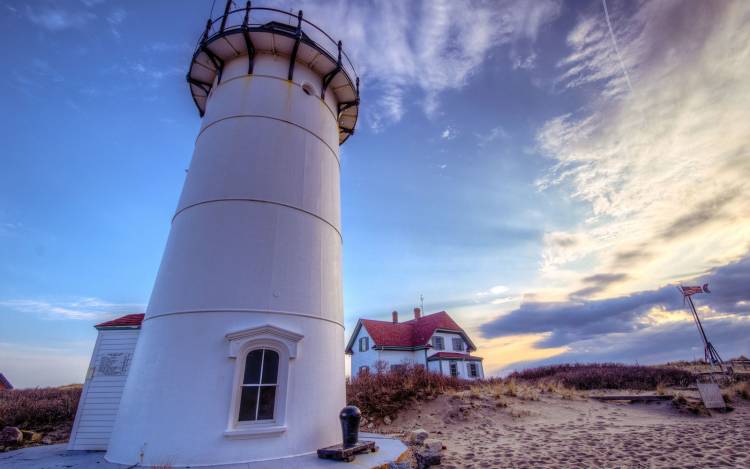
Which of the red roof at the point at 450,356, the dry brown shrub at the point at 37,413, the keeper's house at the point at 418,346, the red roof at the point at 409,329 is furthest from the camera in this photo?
the red roof at the point at 409,329

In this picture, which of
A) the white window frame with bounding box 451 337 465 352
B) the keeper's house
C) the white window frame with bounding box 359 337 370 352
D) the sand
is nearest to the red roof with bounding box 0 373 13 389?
the keeper's house

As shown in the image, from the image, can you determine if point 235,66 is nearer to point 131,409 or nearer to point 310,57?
point 310,57

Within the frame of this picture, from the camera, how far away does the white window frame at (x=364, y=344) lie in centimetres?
2774

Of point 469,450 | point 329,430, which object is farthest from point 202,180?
point 469,450

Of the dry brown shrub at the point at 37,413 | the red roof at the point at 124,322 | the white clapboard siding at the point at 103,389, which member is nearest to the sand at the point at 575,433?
the white clapboard siding at the point at 103,389

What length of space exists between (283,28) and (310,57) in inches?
46.7

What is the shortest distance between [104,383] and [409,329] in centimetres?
2461

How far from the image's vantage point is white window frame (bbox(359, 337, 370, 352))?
91.0ft

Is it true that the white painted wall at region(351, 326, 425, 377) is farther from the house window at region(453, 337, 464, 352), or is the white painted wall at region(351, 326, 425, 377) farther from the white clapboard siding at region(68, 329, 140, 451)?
the white clapboard siding at region(68, 329, 140, 451)

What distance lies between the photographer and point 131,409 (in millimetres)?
6125

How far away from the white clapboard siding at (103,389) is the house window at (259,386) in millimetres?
3965

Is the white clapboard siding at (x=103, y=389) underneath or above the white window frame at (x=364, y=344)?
underneath

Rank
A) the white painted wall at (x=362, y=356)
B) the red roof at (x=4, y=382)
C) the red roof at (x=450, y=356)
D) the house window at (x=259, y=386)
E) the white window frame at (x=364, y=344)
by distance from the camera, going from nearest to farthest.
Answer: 1. the house window at (x=259, y=386)
2. the red roof at (x=4, y=382)
3. the red roof at (x=450, y=356)
4. the white painted wall at (x=362, y=356)
5. the white window frame at (x=364, y=344)

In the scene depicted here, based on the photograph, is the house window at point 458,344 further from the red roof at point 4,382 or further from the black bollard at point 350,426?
the red roof at point 4,382
